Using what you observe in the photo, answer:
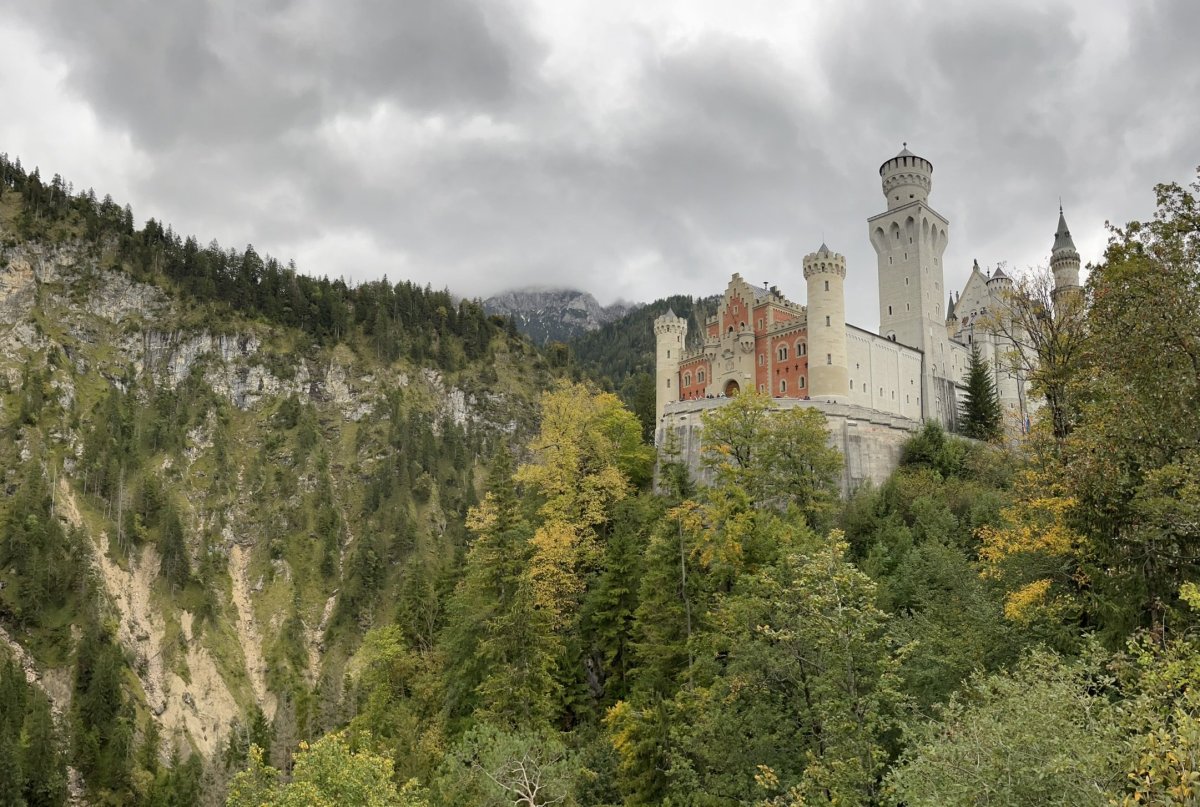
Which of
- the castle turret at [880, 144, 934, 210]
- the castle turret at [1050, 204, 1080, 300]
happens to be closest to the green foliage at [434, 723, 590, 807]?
the castle turret at [880, 144, 934, 210]

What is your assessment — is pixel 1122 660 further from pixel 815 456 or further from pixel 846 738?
pixel 815 456

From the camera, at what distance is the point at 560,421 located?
2034 inches

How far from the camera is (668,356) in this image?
243 ft

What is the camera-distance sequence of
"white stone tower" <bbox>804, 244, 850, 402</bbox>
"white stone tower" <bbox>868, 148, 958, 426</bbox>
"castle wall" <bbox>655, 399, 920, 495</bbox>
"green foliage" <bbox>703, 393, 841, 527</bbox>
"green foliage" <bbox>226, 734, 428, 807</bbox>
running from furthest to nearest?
"white stone tower" <bbox>868, 148, 958, 426</bbox> → "white stone tower" <bbox>804, 244, 850, 402</bbox> → "castle wall" <bbox>655, 399, 920, 495</bbox> → "green foliage" <bbox>703, 393, 841, 527</bbox> → "green foliage" <bbox>226, 734, 428, 807</bbox>

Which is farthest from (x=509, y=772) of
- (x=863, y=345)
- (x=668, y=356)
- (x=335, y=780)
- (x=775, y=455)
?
(x=668, y=356)

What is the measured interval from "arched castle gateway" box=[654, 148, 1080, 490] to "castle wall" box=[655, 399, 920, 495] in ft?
0.38

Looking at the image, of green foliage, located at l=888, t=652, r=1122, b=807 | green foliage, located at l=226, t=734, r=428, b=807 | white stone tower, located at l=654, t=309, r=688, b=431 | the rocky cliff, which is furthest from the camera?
the rocky cliff

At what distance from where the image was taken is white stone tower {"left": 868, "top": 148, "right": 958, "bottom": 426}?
68.3 metres

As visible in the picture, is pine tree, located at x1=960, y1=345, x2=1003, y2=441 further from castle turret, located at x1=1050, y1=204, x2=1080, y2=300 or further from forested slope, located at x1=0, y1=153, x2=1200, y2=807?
castle turret, located at x1=1050, y1=204, x2=1080, y2=300

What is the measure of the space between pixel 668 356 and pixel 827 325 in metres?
17.0

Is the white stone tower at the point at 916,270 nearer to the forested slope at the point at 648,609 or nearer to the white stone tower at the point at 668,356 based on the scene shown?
the forested slope at the point at 648,609

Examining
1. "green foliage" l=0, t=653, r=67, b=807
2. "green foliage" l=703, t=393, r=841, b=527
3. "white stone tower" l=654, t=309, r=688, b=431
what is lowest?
"green foliage" l=0, t=653, r=67, b=807

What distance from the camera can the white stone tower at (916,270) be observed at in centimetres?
6831

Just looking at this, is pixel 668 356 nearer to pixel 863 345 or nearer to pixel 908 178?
pixel 863 345
